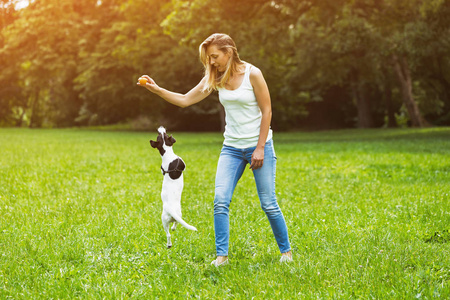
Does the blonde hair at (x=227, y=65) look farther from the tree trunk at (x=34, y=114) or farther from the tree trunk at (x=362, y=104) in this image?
the tree trunk at (x=34, y=114)

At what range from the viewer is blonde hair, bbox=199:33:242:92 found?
4.54 m

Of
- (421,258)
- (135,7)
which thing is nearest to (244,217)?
(421,258)

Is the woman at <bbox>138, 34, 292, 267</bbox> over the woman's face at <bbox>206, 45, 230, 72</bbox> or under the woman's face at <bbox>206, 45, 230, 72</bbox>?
under

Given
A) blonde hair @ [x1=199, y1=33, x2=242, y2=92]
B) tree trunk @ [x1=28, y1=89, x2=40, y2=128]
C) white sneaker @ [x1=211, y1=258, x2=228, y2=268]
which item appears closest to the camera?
blonde hair @ [x1=199, y1=33, x2=242, y2=92]

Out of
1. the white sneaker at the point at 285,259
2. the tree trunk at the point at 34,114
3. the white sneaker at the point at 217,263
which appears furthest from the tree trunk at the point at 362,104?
the white sneaker at the point at 217,263

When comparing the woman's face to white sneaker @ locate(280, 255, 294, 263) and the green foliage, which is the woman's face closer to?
white sneaker @ locate(280, 255, 294, 263)

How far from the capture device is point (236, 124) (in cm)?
477

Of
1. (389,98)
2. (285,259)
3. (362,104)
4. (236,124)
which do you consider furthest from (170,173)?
(362,104)

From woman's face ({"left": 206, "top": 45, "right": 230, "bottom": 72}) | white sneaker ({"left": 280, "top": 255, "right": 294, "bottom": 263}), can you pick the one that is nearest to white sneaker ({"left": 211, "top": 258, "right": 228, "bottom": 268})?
white sneaker ({"left": 280, "top": 255, "right": 294, "bottom": 263})

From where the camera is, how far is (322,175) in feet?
37.7

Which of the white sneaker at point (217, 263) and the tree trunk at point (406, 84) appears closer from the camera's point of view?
the white sneaker at point (217, 263)

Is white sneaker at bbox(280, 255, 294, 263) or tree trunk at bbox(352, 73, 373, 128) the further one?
tree trunk at bbox(352, 73, 373, 128)

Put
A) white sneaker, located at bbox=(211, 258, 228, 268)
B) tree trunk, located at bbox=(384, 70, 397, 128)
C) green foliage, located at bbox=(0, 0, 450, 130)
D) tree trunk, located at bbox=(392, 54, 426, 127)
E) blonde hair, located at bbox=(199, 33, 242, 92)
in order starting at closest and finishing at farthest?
1. blonde hair, located at bbox=(199, 33, 242, 92)
2. white sneaker, located at bbox=(211, 258, 228, 268)
3. green foliage, located at bbox=(0, 0, 450, 130)
4. tree trunk, located at bbox=(392, 54, 426, 127)
5. tree trunk, located at bbox=(384, 70, 397, 128)

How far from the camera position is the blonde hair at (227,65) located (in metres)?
4.54
